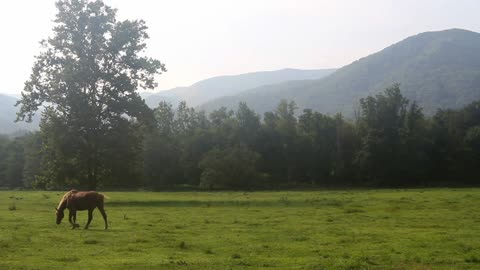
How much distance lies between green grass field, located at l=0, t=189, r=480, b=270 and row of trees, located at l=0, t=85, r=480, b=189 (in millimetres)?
52423

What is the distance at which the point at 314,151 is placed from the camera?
96062 millimetres

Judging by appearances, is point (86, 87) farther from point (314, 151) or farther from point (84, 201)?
point (314, 151)

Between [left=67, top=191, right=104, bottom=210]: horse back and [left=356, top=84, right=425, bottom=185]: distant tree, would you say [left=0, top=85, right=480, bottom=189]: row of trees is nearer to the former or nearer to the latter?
[left=356, top=84, right=425, bottom=185]: distant tree

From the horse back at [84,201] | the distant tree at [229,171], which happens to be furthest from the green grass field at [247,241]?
the distant tree at [229,171]

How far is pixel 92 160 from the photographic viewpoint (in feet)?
149

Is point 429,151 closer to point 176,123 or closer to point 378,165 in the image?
point 378,165

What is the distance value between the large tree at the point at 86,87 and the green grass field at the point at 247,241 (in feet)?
49.2

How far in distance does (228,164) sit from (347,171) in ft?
83.4

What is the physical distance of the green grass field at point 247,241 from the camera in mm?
15086

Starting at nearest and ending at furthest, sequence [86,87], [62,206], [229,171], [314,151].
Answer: [62,206], [86,87], [229,171], [314,151]

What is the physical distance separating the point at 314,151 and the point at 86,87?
58.1 metres

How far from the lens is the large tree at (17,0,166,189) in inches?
1754

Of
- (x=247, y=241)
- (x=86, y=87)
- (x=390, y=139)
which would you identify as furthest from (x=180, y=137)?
(x=247, y=241)

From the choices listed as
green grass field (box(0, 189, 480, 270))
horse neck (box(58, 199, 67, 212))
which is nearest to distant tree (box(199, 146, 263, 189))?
green grass field (box(0, 189, 480, 270))
